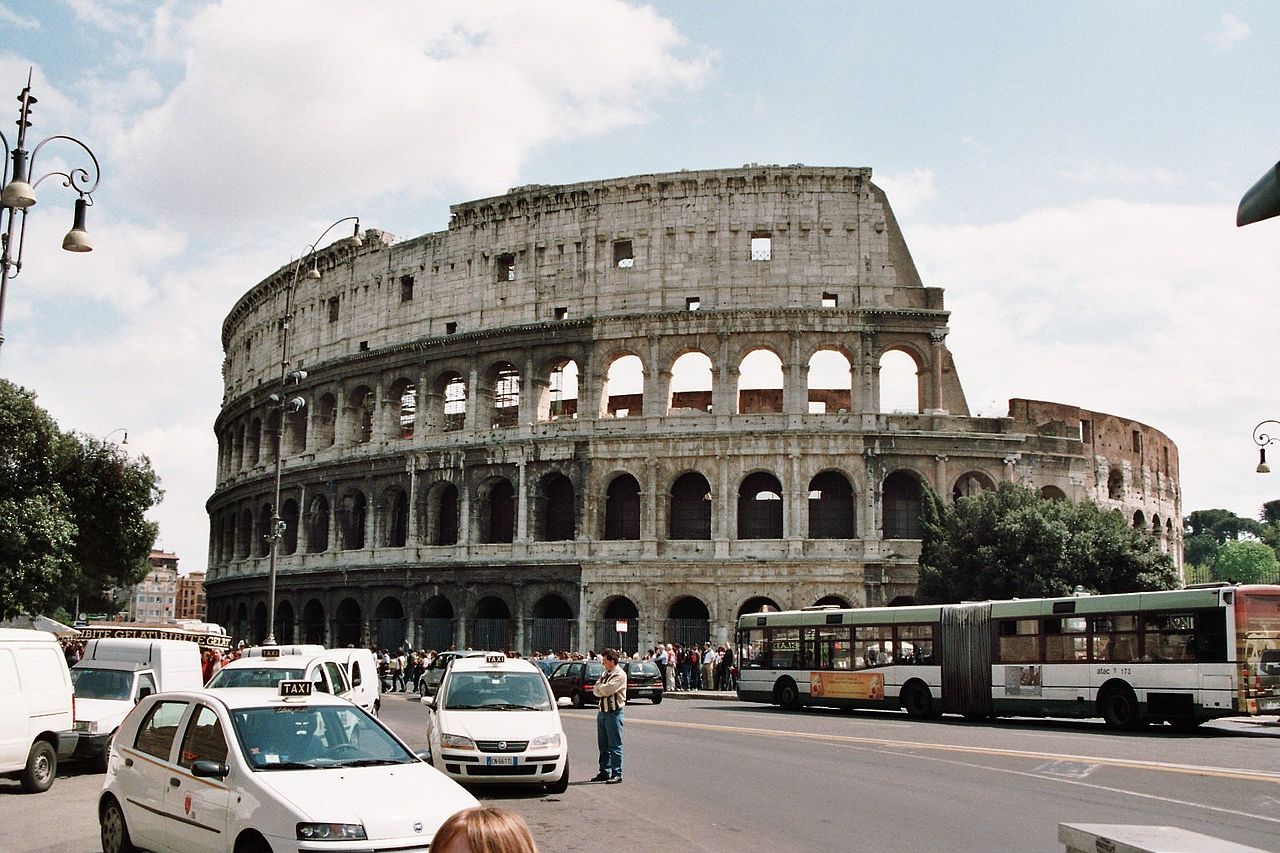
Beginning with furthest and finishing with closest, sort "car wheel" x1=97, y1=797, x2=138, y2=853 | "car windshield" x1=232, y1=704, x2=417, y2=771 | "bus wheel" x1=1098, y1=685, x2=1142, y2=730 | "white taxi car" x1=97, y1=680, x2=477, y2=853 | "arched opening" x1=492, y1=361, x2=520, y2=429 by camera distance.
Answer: "arched opening" x1=492, y1=361, x2=520, y2=429, "bus wheel" x1=1098, y1=685, x2=1142, y2=730, "car wheel" x1=97, y1=797, x2=138, y2=853, "car windshield" x1=232, y1=704, x2=417, y2=771, "white taxi car" x1=97, y1=680, x2=477, y2=853

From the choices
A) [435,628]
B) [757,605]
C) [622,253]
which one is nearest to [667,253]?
[622,253]

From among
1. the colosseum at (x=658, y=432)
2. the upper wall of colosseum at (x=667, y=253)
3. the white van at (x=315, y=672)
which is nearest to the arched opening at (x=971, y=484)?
the colosseum at (x=658, y=432)

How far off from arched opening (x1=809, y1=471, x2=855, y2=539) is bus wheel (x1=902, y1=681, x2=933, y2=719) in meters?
14.7

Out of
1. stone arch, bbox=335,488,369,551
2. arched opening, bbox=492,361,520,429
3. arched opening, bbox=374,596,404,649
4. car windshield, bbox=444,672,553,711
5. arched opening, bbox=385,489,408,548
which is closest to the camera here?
car windshield, bbox=444,672,553,711

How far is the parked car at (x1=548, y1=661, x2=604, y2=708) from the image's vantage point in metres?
28.2

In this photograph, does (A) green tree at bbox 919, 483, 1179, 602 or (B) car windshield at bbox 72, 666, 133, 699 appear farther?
(A) green tree at bbox 919, 483, 1179, 602

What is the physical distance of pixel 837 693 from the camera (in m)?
25.6

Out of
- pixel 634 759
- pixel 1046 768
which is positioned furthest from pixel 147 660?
pixel 1046 768

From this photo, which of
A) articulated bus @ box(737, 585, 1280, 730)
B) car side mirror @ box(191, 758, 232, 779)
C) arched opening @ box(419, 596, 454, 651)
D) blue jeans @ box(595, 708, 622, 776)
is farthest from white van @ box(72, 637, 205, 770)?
arched opening @ box(419, 596, 454, 651)

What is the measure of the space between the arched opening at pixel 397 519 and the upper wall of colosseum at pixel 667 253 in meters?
6.15

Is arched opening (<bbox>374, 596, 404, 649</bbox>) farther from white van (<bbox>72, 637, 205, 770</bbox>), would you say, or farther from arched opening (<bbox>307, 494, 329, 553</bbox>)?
white van (<bbox>72, 637, 205, 770</bbox>)

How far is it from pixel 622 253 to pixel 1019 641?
910 inches

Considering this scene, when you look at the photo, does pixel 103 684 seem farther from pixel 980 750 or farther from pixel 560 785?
pixel 980 750

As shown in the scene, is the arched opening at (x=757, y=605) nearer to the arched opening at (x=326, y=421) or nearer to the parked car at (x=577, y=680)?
the parked car at (x=577, y=680)
